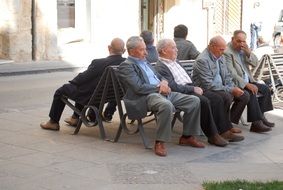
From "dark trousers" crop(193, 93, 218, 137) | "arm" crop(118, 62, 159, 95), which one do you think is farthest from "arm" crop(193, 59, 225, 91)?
"arm" crop(118, 62, 159, 95)

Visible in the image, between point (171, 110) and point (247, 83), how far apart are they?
2.02 meters

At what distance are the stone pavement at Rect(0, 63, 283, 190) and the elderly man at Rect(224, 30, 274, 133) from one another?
0.22 m

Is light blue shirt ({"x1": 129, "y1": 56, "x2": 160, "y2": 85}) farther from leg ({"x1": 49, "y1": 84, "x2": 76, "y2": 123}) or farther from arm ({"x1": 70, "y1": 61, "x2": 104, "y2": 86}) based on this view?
leg ({"x1": 49, "y1": 84, "x2": 76, "y2": 123})

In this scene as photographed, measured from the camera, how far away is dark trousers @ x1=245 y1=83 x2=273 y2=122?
8.24m

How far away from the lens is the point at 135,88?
22.7 ft

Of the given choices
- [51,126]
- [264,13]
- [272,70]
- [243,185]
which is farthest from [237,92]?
[264,13]

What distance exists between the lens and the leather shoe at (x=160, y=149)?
675 cm

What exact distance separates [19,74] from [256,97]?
8.12m

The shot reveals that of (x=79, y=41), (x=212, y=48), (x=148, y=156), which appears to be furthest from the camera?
(x=79, y=41)

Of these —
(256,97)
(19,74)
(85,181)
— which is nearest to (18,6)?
(19,74)

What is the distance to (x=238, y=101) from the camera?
8.16 meters

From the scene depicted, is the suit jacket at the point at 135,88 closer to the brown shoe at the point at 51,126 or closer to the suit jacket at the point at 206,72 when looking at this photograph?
the suit jacket at the point at 206,72

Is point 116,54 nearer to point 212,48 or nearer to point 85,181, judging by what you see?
point 212,48

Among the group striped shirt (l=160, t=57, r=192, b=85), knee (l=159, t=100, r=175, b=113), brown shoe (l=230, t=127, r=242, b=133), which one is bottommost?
brown shoe (l=230, t=127, r=242, b=133)
